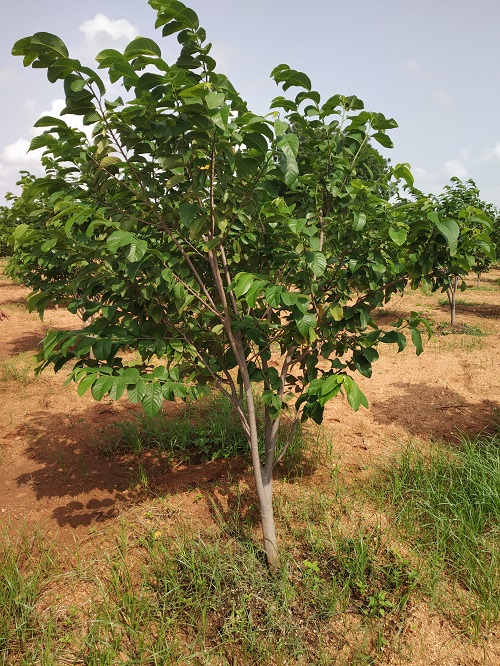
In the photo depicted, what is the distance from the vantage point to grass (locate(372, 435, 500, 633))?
2.50 m

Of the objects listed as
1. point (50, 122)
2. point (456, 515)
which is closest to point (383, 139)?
point (50, 122)

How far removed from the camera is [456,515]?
298cm

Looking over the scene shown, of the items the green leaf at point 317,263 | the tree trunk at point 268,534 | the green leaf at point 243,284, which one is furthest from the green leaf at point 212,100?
the tree trunk at point 268,534

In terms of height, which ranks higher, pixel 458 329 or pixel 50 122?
pixel 50 122

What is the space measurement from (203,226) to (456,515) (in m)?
2.67

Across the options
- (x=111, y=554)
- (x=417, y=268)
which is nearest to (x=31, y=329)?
(x=111, y=554)

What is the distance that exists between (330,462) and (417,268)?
7.54ft

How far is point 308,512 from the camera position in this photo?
123 inches

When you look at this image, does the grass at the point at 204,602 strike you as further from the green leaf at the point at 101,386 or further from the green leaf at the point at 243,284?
the green leaf at the point at 243,284

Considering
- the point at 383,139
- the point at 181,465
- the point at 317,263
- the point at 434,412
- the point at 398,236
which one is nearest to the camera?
the point at 398,236

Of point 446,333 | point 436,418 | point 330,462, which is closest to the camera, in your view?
point 330,462

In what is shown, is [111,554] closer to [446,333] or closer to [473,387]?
[473,387]

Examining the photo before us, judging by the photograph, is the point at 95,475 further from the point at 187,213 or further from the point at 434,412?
the point at 434,412

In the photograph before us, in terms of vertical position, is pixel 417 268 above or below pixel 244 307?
above
